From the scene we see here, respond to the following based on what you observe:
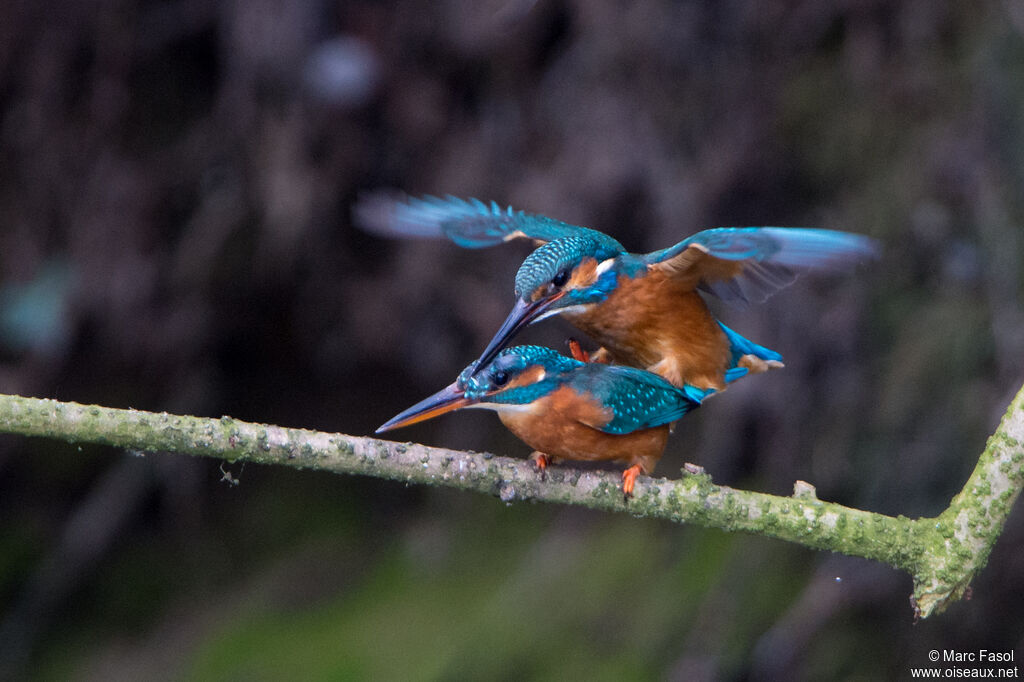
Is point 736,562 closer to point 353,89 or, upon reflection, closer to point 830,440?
point 830,440

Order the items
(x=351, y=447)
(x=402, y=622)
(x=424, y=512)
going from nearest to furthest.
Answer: (x=351, y=447), (x=402, y=622), (x=424, y=512)

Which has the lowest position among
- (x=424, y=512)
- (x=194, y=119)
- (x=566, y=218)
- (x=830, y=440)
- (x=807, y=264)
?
(x=807, y=264)

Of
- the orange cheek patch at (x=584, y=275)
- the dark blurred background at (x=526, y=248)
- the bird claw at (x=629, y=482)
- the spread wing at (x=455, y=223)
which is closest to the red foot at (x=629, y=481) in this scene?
the bird claw at (x=629, y=482)

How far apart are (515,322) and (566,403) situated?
0.63 feet

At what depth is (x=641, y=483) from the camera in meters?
1.76

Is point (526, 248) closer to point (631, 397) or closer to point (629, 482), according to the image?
point (631, 397)

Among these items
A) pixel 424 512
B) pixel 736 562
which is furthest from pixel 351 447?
pixel 424 512

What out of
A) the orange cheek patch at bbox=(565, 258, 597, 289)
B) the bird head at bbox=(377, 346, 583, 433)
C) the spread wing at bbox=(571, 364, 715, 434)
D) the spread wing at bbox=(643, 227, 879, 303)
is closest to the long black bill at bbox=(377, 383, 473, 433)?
the bird head at bbox=(377, 346, 583, 433)

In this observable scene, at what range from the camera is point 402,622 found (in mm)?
3664

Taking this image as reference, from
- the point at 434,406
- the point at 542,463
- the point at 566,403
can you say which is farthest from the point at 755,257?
the point at 434,406

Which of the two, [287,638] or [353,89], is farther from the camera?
[287,638]

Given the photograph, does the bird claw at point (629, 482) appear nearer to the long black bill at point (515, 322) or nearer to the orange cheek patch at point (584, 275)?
the long black bill at point (515, 322)

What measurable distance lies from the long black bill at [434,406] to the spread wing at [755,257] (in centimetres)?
59

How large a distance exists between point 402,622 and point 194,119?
202cm
